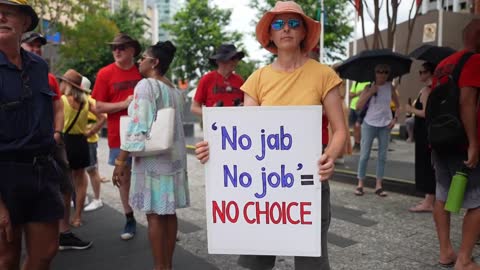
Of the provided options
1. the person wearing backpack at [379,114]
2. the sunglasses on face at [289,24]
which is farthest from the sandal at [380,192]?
the sunglasses on face at [289,24]

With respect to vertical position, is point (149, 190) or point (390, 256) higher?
point (149, 190)

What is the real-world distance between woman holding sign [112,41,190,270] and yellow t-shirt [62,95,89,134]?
5.67 ft

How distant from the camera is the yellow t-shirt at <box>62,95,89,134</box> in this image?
4742mm

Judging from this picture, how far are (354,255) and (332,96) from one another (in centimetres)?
201

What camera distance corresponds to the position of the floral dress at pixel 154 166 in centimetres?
312

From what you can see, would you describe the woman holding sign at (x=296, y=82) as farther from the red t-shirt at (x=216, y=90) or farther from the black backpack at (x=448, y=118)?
the red t-shirt at (x=216, y=90)

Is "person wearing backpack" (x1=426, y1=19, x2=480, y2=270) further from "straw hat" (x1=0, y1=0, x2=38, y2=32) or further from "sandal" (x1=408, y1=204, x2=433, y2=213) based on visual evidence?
"straw hat" (x1=0, y1=0, x2=38, y2=32)

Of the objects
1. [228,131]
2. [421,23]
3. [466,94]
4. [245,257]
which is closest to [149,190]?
[245,257]

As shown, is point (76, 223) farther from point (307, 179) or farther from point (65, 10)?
point (65, 10)

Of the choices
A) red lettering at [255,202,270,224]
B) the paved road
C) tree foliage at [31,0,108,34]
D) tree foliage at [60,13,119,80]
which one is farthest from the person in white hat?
tree foliage at [60,13,119,80]

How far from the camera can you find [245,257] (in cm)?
247

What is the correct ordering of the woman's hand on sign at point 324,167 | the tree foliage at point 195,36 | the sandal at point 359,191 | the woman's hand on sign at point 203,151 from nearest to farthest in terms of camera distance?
the woman's hand on sign at point 324,167, the woman's hand on sign at point 203,151, the sandal at point 359,191, the tree foliage at point 195,36

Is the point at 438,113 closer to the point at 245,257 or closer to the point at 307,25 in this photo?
→ the point at 307,25

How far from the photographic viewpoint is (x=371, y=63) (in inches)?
237
